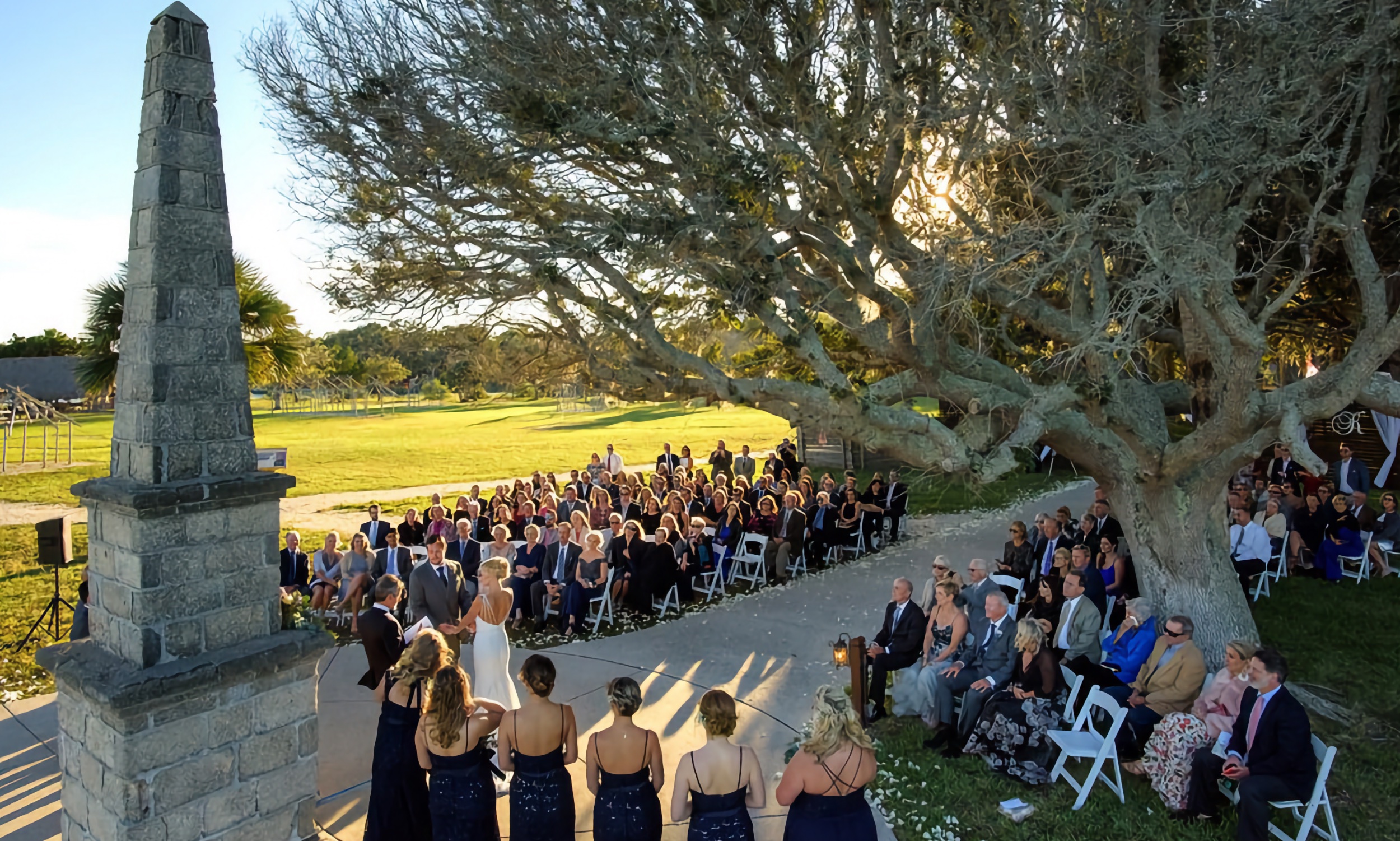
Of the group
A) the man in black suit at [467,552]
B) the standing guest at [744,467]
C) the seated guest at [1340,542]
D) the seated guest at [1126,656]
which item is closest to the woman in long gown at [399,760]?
the seated guest at [1126,656]

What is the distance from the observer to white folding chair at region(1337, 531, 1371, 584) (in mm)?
12133

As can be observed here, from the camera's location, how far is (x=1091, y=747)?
628 centimetres

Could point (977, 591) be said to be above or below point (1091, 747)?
above

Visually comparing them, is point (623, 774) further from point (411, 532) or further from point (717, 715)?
point (411, 532)

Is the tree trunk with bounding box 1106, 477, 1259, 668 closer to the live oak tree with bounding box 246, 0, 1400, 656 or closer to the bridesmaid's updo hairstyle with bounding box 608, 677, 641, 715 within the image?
the live oak tree with bounding box 246, 0, 1400, 656

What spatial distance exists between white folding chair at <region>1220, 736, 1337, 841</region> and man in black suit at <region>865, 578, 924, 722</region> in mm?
2725

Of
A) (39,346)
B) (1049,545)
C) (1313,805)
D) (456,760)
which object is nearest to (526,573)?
(456,760)

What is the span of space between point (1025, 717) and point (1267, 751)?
1.69 metres

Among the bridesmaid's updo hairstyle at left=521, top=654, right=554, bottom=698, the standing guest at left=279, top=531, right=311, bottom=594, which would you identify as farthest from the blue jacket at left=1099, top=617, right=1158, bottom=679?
the standing guest at left=279, top=531, right=311, bottom=594

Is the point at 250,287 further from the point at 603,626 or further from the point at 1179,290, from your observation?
the point at 1179,290

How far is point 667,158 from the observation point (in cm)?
928

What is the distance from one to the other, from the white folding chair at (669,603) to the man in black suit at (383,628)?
16.7 ft

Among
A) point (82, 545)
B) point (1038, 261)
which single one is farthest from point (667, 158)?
point (82, 545)

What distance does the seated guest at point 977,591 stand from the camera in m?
8.19
